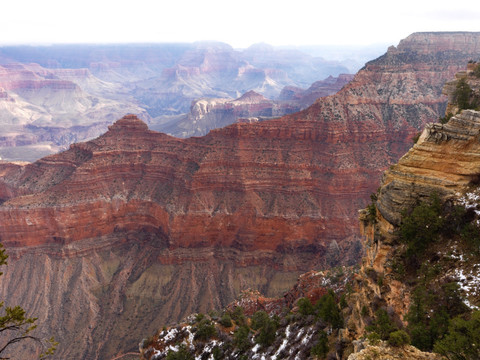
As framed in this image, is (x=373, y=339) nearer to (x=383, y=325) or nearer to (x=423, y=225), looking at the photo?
(x=383, y=325)

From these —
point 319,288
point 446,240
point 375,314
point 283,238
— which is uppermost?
point 446,240

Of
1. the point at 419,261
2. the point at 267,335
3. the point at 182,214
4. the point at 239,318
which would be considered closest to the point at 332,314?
the point at 267,335

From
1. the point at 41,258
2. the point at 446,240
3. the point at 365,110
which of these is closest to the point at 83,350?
the point at 41,258

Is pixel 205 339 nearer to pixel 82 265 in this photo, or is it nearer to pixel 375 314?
pixel 375 314

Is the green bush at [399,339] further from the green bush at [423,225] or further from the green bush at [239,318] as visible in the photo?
the green bush at [239,318]

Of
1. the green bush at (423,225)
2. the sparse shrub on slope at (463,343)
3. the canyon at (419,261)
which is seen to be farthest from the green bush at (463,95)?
the sparse shrub on slope at (463,343)

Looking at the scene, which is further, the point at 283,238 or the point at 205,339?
the point at 283,238

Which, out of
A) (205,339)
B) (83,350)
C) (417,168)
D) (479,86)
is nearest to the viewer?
(417,168)
